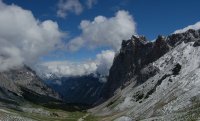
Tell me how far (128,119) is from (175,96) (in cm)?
2118

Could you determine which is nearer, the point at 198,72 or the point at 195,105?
the point at 195,105

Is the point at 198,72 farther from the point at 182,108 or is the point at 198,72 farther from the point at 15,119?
the point at 15,119

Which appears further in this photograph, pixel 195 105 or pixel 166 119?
pixel 195 105

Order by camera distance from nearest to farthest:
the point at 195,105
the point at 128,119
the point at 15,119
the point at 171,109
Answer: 1. the point at 195,105
2. the point at 171,109
3. the point at 15,119
4. the point at 128,119

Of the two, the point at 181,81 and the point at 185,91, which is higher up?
the point at 181,81

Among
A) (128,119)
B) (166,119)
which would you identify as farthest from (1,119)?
(166,119)

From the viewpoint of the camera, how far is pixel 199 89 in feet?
486

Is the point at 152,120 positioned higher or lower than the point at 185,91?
lower

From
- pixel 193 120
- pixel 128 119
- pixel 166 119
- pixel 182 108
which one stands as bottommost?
pixel 193 120

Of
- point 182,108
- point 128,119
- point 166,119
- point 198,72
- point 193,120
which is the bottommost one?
point 193,120

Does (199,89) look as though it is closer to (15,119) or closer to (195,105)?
(195,105)

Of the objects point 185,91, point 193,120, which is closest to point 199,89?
point 185,91

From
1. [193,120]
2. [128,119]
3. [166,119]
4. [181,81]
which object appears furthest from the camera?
[181,81]

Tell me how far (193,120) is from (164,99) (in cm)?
7811
